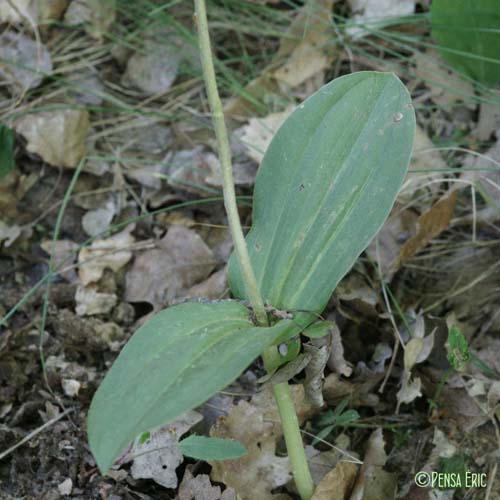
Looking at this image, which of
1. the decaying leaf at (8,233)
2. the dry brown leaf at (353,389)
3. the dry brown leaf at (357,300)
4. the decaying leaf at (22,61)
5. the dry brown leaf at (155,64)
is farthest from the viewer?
the dry brown leaf at (155,64)

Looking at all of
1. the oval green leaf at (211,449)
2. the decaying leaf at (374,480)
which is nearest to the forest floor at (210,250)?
the decaying leaf at (374,480)

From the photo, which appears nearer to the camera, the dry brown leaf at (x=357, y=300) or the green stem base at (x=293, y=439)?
the green stem base at (x=293, y=439)

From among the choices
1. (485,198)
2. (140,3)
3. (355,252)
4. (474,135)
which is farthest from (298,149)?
(140,3)

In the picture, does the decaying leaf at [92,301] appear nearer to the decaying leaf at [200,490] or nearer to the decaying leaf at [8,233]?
the decaying leaf at [8,233]

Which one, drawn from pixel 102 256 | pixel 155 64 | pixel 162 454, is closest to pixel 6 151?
pixel 102 256

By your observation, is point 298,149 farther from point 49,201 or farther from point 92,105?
point 92,105

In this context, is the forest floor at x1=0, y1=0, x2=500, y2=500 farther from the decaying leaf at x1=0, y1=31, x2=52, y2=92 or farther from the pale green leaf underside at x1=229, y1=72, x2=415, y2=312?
the pale green leaf underside at x1=229, y1=72, x2=415, y2=312

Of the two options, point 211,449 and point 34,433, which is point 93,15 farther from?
point 211,449
